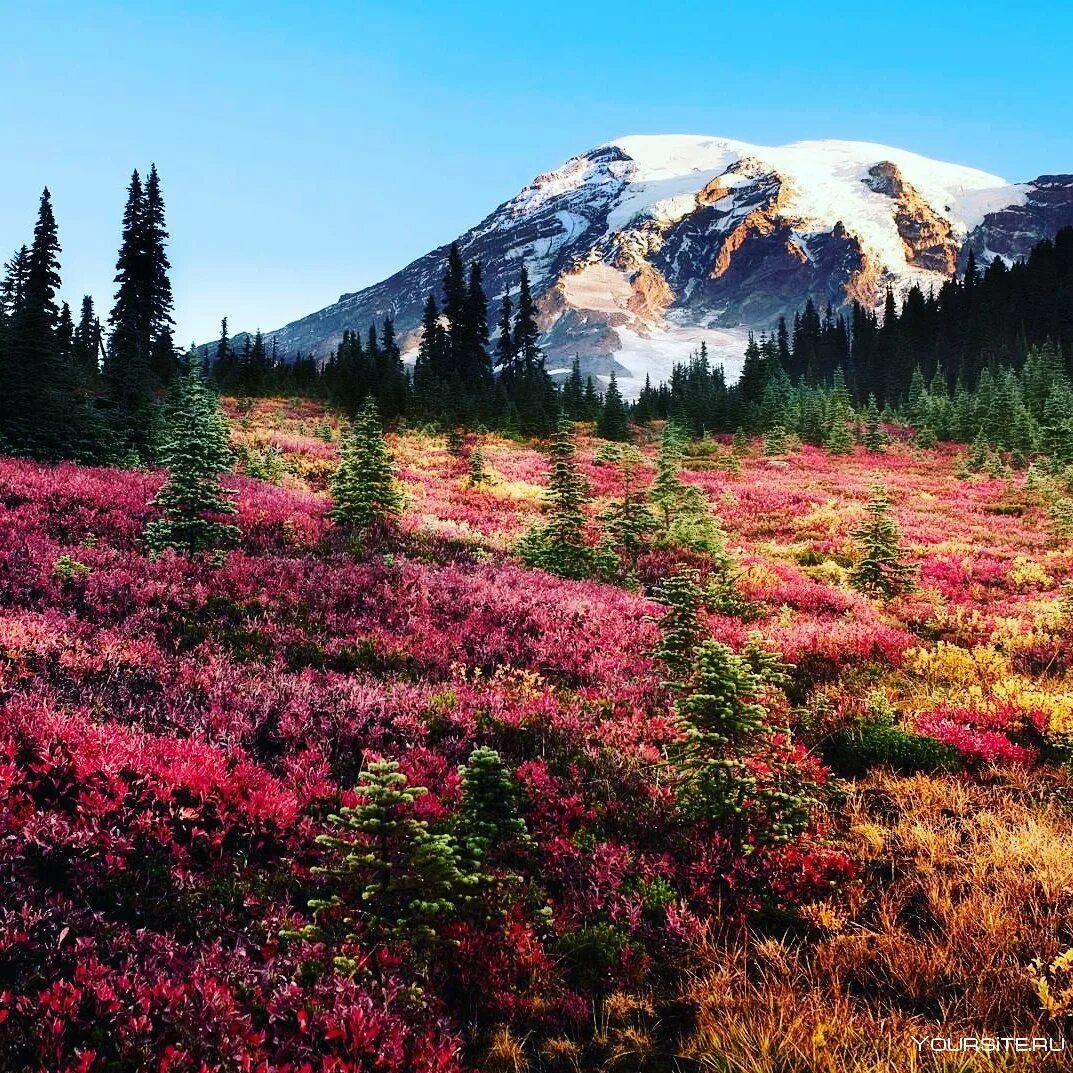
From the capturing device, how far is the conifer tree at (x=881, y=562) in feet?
43.4

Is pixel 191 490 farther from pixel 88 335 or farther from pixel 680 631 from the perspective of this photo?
pixel 88 335

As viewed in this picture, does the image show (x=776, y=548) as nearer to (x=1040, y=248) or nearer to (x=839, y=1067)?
(x=839, y=1067)

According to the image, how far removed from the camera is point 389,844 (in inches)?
160

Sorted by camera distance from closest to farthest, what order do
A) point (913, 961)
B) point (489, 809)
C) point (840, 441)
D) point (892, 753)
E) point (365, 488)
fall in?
point (913, 961) < point (489, 809) < point (892, 753) < point (365, 488) < point (840, 441)

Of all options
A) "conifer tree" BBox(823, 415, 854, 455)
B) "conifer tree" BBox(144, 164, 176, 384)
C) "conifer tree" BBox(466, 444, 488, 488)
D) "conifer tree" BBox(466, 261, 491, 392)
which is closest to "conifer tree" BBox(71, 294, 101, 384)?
"conifer tree" BBox(144, 164, 176, 384)

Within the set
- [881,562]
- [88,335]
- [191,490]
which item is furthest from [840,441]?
[88,335]

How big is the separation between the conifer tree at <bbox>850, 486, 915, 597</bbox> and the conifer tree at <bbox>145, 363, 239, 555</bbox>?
12.7 meters

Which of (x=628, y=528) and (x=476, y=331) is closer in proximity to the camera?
(x=628, y=528)

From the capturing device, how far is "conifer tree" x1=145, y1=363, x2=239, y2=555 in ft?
35.4

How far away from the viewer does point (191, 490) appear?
36.1 ft

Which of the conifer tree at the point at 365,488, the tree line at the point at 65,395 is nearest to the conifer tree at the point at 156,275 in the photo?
the tree line at the point at 65,395

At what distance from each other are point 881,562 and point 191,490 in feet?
44.7

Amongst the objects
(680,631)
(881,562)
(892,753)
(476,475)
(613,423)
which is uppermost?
(613,423)

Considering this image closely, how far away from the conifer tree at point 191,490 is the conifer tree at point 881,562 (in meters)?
12.7
